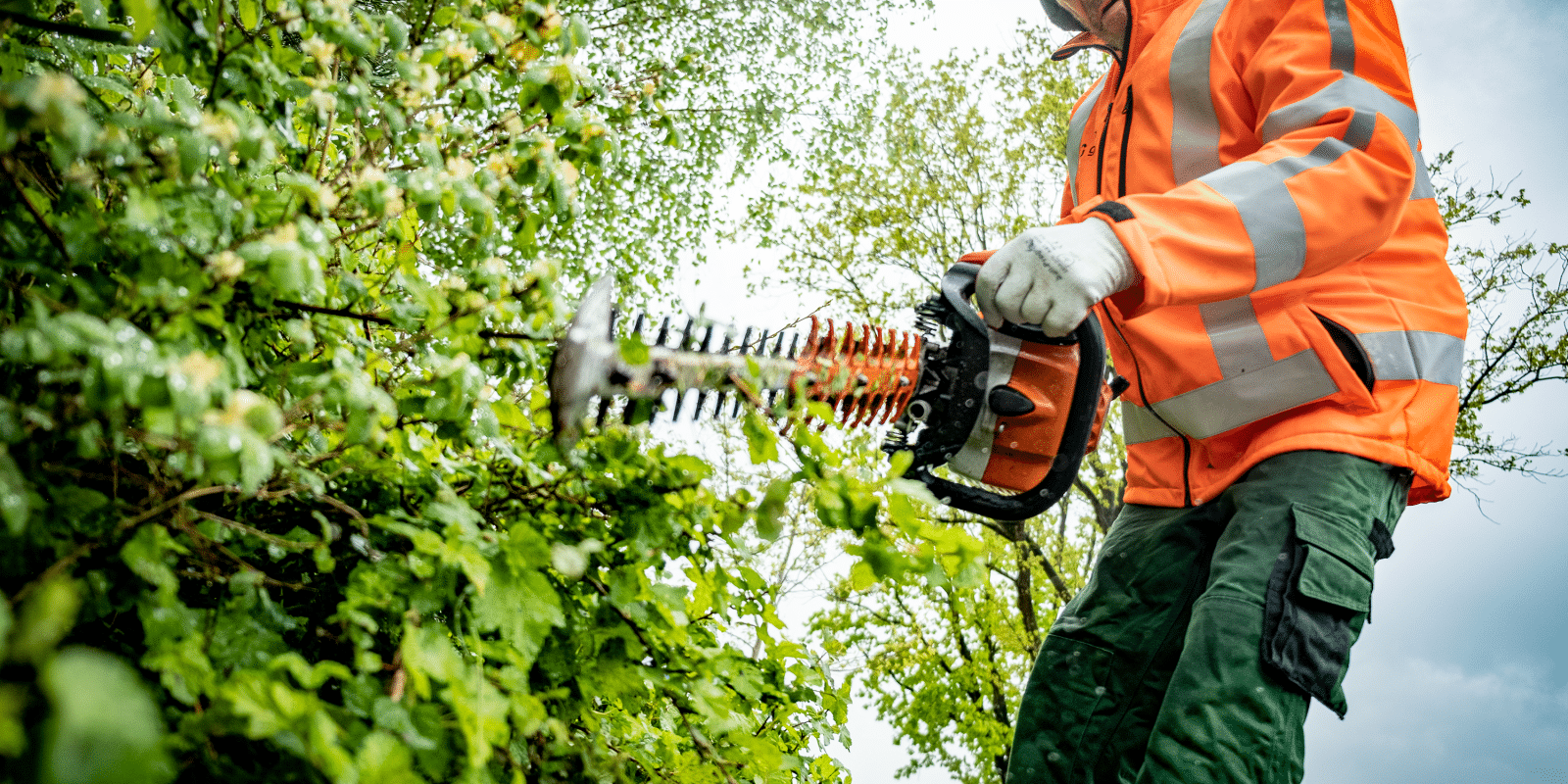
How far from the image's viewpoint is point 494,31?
1.45 metres

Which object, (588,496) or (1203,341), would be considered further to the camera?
(1203,341)

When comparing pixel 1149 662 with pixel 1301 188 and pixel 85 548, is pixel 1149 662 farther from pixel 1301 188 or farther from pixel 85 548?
pixel 85 548

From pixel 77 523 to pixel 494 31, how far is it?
938mm

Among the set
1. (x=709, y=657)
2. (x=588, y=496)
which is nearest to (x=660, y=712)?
(x=709, y=657)

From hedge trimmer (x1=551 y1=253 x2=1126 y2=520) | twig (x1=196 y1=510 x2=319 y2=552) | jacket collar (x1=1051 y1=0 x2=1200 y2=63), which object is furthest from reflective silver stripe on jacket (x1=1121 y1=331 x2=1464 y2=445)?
twig (x1=196 y1=510 x2=319 y2=552)

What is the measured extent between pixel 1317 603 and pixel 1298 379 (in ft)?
1.51

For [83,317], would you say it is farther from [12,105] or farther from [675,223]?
[675,223]

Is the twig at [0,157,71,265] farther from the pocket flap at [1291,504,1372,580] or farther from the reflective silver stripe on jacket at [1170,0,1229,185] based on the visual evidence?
the reflective silver stripe on jacket at [1170,0,1229,185]

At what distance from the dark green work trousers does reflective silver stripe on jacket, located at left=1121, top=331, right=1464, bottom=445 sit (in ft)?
0.40

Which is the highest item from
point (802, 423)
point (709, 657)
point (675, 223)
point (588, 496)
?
point (675, 223)

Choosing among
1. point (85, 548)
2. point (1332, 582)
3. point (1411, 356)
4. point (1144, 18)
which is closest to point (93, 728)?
point (85, 548)

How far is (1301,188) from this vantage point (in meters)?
1.69

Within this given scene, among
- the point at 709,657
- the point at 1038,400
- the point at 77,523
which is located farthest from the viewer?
the point at 1038,400

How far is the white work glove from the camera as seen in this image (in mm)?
1679
